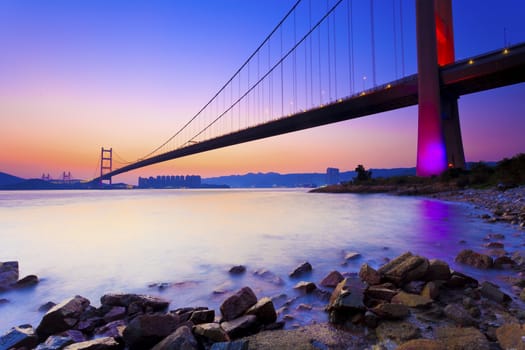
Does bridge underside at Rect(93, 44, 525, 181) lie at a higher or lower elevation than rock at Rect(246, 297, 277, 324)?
higher

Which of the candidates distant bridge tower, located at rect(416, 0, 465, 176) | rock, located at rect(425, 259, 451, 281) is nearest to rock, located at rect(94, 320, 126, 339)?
rock, located at rect(425, 259, 451, 281)

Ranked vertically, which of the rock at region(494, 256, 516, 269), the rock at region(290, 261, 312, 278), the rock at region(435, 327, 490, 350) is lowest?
the rock at region(290, 261, 312, 278)

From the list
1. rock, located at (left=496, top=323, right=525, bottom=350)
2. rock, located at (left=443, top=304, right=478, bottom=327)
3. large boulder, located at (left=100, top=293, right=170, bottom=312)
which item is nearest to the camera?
rock, located at (left=496, top=323, right=525, bottom=350)

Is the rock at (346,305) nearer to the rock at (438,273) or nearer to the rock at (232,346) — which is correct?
the rock at (232,346)

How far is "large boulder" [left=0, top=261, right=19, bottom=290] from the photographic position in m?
3.05

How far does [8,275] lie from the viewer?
316cm

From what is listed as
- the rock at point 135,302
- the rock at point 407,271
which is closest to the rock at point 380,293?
the rock at point 407,271

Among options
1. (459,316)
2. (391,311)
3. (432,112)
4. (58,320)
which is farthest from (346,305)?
(432,112)

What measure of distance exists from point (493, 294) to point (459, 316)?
0.57m

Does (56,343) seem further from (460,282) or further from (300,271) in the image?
(460,282)

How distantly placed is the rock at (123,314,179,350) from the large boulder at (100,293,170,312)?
2.19ft

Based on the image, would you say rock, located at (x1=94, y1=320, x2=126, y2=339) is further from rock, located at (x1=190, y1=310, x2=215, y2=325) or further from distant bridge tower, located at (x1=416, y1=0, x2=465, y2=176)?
distant bridge tower, located at (x1=416, y1=0, x2=465, y2=176)

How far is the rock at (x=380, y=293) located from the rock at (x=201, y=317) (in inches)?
47.5

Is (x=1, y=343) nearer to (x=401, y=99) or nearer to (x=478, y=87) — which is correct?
(x=401, y=99)
